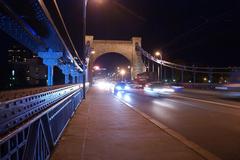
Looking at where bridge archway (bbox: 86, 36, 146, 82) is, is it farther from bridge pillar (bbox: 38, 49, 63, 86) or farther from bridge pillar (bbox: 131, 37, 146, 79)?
bridge pillar (bbox: 38, 49, 63, 86)

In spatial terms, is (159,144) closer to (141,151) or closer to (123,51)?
(141,151)

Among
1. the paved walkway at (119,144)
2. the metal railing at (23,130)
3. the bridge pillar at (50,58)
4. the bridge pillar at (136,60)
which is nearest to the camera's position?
the metal railing at (23,130)

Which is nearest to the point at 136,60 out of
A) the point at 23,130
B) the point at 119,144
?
the point at 119,144

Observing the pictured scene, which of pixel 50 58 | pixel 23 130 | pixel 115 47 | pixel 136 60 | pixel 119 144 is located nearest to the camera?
pixel 23 130

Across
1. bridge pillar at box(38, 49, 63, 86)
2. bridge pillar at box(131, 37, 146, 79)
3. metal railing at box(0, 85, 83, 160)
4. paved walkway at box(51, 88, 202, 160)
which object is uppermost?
bridge pillar at box(131, 37, 146, 79)

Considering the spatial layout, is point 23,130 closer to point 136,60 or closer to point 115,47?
point 115,47

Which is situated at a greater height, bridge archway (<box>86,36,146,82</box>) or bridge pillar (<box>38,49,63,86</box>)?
bridge archway (<box>86,36,146,82</box>)

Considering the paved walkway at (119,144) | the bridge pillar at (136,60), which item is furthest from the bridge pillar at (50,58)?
the bridge pillar at (136,60)

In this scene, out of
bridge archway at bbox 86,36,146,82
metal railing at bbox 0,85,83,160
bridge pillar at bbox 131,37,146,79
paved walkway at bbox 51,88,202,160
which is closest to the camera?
metal railing at bbox 0,85,83,160

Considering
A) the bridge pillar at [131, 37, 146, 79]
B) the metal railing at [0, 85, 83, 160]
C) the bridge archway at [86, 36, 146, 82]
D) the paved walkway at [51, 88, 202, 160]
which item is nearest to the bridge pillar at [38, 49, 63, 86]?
the paved walkway at [51, 88, 202, 160]

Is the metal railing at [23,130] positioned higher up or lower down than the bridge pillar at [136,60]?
lower down

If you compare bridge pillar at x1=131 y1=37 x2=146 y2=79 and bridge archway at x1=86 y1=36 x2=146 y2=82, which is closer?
bridge archway at x1=86 y1=36 x2=146 y2=82

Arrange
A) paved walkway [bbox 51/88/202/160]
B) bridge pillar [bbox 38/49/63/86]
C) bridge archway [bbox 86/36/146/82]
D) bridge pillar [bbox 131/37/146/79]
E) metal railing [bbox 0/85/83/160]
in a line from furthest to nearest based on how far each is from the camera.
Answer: bridge pillar [bbox 131/37/146/79]
bridge archway [bbox 86/36/146/82]
bridge pillar [bbox 38/49/63/86]
paved walkway [bbox 51/88/202/160]
metal railing [bbox 0/85/83/160]

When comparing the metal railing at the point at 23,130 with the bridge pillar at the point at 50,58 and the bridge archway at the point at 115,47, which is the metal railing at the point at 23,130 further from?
the bridge archway at the point at 115,47
